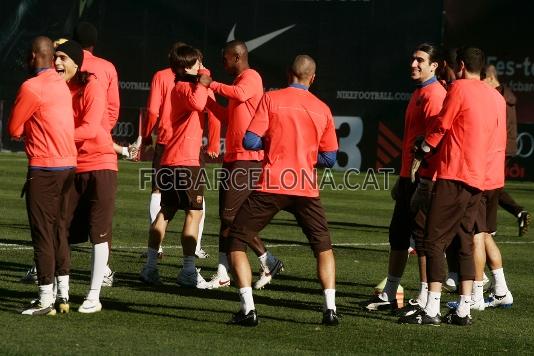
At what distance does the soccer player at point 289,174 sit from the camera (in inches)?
400

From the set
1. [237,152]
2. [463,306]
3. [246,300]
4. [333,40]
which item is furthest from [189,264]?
[333,40]

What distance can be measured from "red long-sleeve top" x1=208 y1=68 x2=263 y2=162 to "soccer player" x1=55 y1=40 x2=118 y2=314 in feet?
5.91

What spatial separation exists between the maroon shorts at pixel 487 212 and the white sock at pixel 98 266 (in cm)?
319

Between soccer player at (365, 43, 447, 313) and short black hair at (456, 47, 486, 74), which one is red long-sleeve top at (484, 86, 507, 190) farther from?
soccer player at (365, 43, 447, 313)

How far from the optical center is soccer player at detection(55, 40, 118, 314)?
10461 mm

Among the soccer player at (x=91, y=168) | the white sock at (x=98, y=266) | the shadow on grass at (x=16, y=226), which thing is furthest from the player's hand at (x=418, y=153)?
the shadow on grass at (x=16, y=226)

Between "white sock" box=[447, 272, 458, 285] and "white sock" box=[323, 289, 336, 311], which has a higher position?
"white sock" box=[323, 289, 336, 311]

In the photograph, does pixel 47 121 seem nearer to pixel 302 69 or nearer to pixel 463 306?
pixel 302 69

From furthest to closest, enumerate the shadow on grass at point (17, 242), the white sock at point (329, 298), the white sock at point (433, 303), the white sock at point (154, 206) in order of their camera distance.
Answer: the shadow on grass at point (17, 242), the white sock at point (154, 206), the white sock at point (433, 303), the white sock at point (329, 298)

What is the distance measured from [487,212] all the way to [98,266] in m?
3.65

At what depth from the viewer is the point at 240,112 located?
1258 centimetres

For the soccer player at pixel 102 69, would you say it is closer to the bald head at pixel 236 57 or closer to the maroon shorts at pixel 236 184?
the bald head at pixel 236 57

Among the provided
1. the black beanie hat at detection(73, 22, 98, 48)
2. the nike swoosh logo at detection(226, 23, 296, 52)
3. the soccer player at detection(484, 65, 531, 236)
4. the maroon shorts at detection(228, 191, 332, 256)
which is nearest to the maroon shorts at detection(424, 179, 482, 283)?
the maroon shorts at detection(228, 191, 332, 256)

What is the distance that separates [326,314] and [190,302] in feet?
5.05
